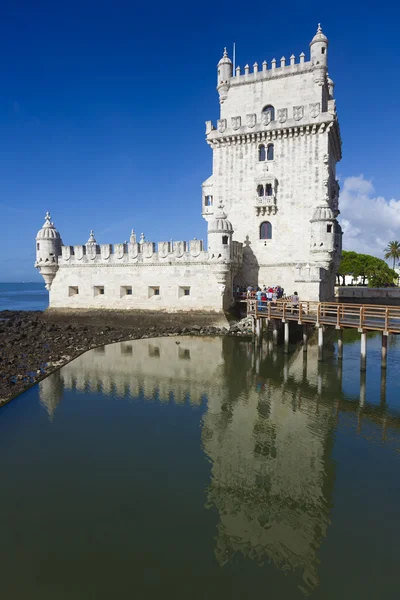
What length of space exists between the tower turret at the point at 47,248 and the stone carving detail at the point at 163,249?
8.54 meters

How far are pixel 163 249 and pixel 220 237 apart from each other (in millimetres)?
4468

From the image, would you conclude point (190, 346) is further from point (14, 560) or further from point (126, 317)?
point (14, 560)

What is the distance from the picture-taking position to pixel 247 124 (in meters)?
27.2

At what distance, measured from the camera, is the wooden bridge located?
15.4 metres

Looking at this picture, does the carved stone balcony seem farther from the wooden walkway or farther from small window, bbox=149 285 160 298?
small window, bbox=149 285 160 298

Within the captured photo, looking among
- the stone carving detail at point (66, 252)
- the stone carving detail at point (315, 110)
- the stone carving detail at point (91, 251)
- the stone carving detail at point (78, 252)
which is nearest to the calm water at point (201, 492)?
the stone carving detail at point (91, 251)

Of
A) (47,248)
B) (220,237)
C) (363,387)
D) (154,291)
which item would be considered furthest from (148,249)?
(363,387)

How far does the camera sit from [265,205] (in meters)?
26.9

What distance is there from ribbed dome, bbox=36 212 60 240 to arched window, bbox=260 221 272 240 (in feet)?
50.3

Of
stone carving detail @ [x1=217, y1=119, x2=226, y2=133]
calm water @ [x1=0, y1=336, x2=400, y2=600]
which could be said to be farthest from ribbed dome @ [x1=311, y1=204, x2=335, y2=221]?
calm water @ [x1=0, y1=336, x2=400, y2=600]

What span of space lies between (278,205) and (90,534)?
2377cm

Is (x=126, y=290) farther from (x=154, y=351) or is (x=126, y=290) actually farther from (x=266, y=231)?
(x=266, y=231)

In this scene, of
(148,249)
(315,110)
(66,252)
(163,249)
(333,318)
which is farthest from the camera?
(66,252)

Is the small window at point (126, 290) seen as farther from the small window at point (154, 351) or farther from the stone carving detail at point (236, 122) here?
the stone carving detail at point (236, 122)
